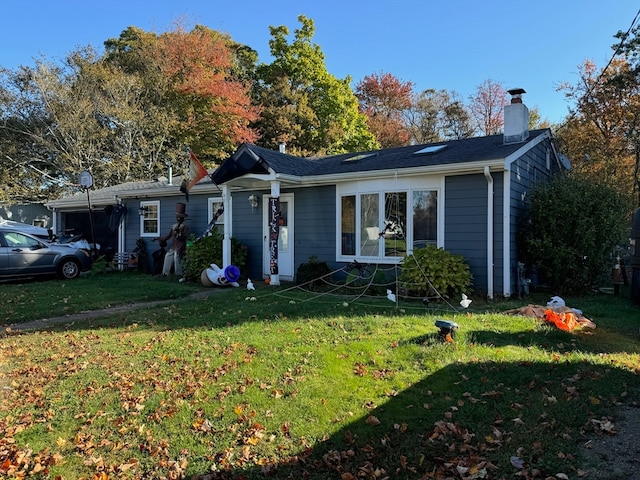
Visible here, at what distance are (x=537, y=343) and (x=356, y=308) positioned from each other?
290 centimetres

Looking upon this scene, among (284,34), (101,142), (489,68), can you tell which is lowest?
(101,142)

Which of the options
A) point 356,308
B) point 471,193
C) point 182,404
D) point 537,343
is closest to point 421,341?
point 537,343

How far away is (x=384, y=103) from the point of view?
3091cm

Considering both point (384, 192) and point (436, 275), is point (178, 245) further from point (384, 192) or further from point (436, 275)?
point (436, 275)

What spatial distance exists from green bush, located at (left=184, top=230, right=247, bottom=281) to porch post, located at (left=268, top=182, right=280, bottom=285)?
1466mm

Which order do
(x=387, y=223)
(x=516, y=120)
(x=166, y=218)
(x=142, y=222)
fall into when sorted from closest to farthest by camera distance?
1. (x=516, y=120)
2. (x=387, y=223)
3. (x=166, y=218)
4. (x=142, y=222)

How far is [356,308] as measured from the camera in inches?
295

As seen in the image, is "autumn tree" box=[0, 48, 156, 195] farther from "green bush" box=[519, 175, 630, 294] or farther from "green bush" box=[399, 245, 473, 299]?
"green bush" box=[519, 175, 630, 294]

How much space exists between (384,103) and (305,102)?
684 cm

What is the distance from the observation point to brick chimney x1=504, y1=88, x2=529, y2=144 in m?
9.66

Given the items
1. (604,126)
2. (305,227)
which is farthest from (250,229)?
(604,126)

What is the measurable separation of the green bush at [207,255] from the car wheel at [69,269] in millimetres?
3311

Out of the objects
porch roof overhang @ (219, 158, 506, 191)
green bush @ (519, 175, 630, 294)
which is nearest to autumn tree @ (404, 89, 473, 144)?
porch roof overhang @ (219, 158, 506, 191)

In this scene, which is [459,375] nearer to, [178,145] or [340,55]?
[178,145]
